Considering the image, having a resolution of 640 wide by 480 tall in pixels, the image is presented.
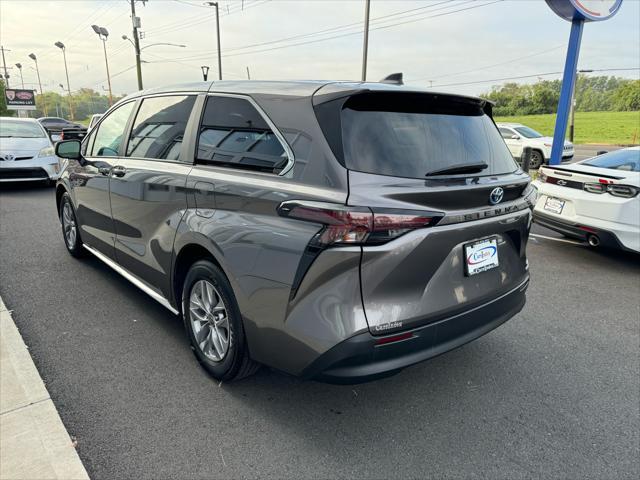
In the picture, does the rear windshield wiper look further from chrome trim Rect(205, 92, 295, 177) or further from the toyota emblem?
chrome trim Rect(205, 92, 295, 177)

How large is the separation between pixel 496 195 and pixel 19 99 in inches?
2701

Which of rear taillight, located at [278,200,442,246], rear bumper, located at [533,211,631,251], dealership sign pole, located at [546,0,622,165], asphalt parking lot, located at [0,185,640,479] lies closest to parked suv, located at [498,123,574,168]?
dealership sign pole, located at [546,0,622,165]

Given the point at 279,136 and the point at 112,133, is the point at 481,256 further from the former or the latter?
the point at 112,133

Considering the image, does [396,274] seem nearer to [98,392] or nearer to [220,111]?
[220,111]

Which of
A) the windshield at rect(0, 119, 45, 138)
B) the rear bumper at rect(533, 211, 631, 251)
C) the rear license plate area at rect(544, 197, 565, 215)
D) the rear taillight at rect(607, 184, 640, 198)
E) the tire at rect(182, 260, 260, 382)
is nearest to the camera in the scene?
A: the tire at rect(182, 260, 260, 382)

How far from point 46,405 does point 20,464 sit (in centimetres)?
46

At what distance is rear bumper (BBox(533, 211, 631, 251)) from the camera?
511 cm

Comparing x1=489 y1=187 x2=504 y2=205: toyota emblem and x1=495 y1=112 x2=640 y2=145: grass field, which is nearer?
x1=489 y1=187 x2=504 y2=205: toyota emblem

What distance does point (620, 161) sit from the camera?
5.68m

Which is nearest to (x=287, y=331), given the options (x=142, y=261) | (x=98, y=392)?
(x=98, y=392)

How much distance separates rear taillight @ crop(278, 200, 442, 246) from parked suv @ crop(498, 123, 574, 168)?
16.6 metres

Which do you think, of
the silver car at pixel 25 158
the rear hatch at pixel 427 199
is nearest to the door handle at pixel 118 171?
the rear hatch at pixel 427 199

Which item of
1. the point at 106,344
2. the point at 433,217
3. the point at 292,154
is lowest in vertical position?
the point at 106,344

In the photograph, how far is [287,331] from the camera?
Result: 223 cm
